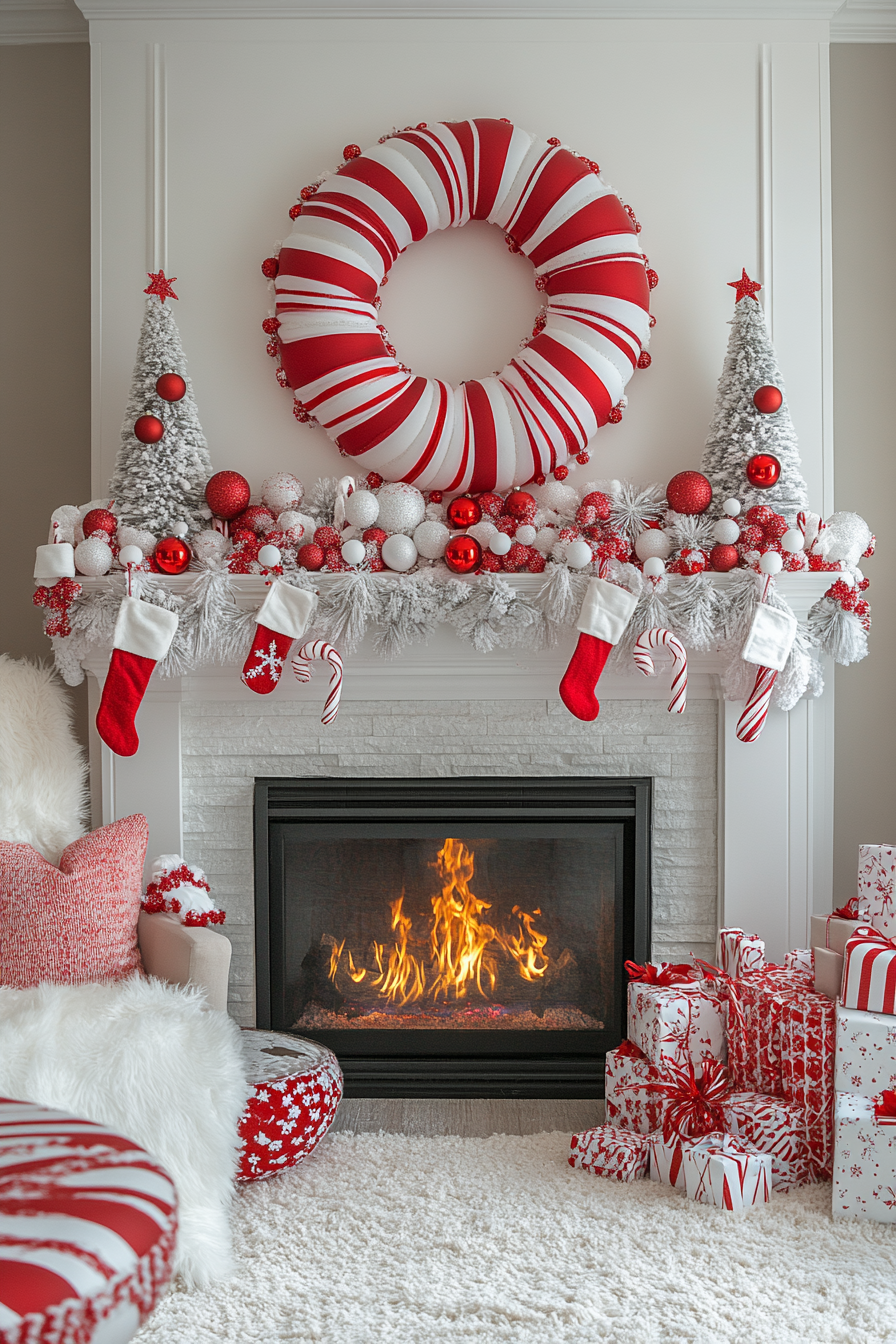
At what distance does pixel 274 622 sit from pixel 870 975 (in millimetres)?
1405

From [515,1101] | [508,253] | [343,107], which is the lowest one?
[515,1101]

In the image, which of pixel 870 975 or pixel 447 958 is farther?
pixel 447 958

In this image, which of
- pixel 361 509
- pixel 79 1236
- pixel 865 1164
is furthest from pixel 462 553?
pixel 79 1236

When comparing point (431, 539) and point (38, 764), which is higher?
point (431, 539)

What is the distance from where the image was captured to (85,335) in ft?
8.18

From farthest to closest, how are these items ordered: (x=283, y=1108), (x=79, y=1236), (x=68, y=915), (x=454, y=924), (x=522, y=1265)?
(x=454, y=924), (x=68, y=915), (x=283, y=1108), (x=522, y=1265), (x=79, y=1236)

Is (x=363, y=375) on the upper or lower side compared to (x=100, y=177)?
lower

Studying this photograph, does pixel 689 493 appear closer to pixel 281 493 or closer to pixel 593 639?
pixel 593 639

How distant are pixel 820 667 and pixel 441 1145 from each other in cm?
141

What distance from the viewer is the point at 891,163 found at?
2.46 meters

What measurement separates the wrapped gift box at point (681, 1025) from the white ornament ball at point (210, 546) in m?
1.37

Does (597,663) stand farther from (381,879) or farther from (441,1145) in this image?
(441,1145)

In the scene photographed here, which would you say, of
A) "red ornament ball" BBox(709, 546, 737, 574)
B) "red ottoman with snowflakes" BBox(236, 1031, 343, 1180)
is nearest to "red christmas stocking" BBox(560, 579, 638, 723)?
"red ornament ball" BBox(709, 546, 737, 574)

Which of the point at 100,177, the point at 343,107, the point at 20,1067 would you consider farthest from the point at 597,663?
the point at 100,177
